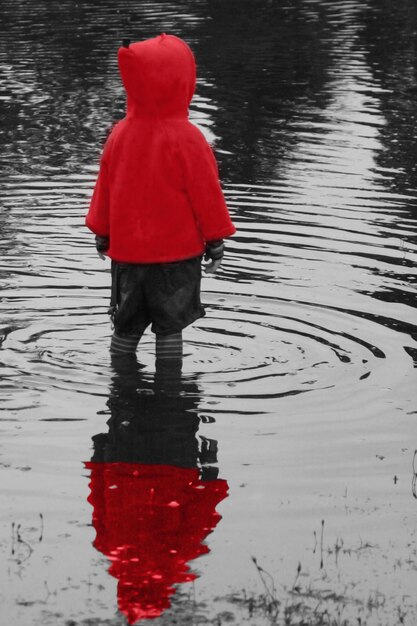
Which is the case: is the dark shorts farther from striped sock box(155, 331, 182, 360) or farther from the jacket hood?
the jacket hood

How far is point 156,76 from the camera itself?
22.1 feet

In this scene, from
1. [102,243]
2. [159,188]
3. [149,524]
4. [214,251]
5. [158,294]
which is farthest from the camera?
[102,243]

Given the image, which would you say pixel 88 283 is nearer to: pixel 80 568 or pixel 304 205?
pixel 304 205

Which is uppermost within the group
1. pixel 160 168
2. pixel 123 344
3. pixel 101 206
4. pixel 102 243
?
pixel 160 168

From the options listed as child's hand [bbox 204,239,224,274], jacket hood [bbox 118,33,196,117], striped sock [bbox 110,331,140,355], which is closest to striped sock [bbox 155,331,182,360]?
striped sock [bbox 110,331,140,355]

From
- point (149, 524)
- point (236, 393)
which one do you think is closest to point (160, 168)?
point (236, 393)

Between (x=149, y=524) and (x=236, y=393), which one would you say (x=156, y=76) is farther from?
(x=149, y=524)

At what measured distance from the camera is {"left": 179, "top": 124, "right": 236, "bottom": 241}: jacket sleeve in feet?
22.3

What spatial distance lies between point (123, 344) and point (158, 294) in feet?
1.67

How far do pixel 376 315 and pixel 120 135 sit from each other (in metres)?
2.42

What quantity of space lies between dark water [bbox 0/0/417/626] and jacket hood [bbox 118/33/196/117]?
5.05 ft

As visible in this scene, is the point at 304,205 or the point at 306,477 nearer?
the point at 306,477

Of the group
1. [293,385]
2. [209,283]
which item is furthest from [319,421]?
[209,283]

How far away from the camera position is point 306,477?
5988 millimetres
